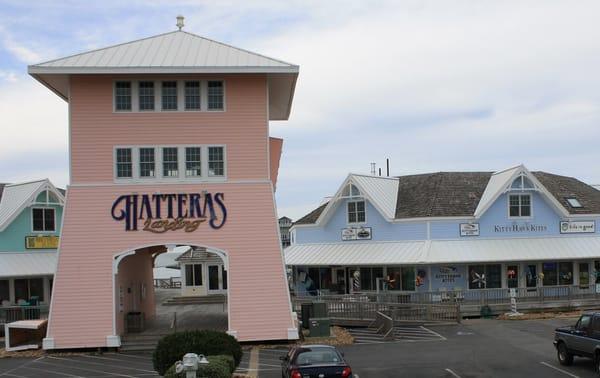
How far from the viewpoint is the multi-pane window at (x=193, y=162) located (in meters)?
27.9

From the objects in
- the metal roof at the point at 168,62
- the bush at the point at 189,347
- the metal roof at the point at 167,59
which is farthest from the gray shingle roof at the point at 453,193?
the bush at the point at 189,347

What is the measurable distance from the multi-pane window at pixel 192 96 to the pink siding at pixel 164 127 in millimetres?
324

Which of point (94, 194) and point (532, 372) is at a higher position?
point (94, 194)

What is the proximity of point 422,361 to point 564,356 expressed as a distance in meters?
4.34

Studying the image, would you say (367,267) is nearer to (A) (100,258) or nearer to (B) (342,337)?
(B) (342,337)

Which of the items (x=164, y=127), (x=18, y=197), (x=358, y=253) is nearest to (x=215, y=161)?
(x=164, y=127)

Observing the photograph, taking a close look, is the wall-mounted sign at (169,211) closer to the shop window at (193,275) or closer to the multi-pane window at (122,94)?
the multi-pane window at (122,94)

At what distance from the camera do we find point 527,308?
3591cm

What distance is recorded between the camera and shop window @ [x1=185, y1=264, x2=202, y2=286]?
163ft

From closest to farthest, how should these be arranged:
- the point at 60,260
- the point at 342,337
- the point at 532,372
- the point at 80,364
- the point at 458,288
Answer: the point at 532,372, the point at 80,364, the point at 60,260, the point at 342,337, the point at 458,288

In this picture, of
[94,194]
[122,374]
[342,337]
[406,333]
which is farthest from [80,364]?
[406,333]

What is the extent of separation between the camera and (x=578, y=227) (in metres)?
40.6

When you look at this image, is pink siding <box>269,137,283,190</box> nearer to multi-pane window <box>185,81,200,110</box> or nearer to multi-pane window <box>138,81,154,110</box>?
multi-pane window <box>185,81,200,110</box>

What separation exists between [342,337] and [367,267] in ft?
41.9
